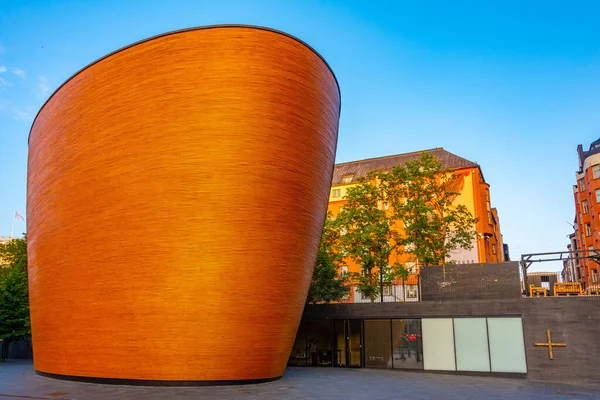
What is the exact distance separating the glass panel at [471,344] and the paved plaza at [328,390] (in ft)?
3.52

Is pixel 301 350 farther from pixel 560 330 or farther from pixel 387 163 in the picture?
pixel 387 163

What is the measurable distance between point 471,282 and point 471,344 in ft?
7.39

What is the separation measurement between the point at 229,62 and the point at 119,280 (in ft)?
23.1

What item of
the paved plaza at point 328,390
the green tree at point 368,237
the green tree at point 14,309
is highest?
the green tree at point 368,237

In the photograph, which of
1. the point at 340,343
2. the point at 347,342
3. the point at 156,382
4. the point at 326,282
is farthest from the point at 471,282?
the point at 156,382

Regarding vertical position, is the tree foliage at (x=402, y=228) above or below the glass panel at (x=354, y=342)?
above

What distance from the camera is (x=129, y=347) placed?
43.1 ft

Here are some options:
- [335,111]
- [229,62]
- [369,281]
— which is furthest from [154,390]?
[369,281]

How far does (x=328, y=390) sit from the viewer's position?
1269 cm

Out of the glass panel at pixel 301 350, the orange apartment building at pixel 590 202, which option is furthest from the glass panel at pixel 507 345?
the orange apartment building at pixel 590 202

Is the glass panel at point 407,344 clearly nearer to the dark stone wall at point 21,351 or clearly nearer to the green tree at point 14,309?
the green tree at point 14,309

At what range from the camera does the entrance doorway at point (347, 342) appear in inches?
800

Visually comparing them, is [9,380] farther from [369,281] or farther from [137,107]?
[369,281]

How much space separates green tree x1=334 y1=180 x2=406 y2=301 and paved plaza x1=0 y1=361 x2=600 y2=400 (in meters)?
9.80
